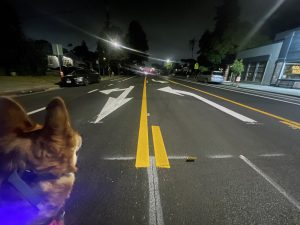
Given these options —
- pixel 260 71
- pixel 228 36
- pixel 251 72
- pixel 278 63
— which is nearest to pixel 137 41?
pixel 228 36

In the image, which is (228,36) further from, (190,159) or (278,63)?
(190,159)

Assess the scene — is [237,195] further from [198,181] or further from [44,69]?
[44,69]

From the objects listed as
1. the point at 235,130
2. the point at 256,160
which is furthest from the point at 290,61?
the point at 256,160

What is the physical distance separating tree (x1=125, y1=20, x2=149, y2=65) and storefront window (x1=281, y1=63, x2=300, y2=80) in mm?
49903

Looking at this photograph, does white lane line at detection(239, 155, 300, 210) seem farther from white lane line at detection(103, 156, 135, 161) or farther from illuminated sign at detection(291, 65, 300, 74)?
illuminated sign at detection(291, 65, 300, 74)

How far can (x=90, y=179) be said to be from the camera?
3.14m

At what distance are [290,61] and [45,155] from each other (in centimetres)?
3250

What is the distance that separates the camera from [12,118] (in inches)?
52.1

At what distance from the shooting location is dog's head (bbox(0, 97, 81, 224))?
50.5 inches

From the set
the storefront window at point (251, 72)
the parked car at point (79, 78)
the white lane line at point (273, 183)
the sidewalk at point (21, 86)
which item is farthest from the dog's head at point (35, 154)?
the storefront window at point (251, 72)

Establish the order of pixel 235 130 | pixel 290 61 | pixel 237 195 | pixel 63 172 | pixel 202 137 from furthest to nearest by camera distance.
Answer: pixel 290 61 → pixel 235 130 → pixel 202 137 → pixel 237 195 → pixel 63 172

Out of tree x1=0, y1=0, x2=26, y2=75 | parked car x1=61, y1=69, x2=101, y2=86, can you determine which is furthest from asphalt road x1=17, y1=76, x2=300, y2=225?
tree x1=0, y1=0, x2=26, y2=75

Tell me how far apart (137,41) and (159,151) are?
75948 mm

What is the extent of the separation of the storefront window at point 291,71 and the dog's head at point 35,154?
3057cm
